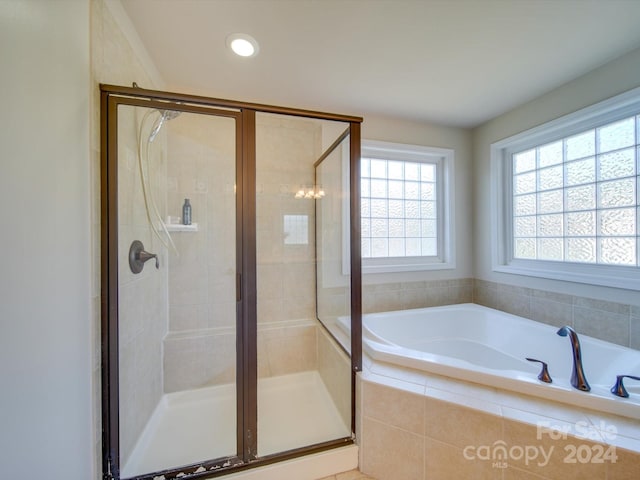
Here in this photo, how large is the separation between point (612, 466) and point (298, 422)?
4.67ft

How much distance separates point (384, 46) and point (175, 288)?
2120 millimetres

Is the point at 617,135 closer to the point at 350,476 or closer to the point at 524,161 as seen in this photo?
the point at 524,161

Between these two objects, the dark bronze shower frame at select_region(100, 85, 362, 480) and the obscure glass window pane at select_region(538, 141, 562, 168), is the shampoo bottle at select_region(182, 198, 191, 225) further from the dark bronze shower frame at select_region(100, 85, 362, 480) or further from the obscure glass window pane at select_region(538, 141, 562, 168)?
the obscure glass window pane at select_region(538, 141, 562, 168)

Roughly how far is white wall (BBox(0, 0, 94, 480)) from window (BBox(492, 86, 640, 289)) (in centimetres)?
280

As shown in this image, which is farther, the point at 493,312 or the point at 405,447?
the point at 493,312

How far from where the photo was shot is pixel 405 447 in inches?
45.3

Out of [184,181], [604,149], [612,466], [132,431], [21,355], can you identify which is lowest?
[132,431]

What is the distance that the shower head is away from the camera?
49.4 inches

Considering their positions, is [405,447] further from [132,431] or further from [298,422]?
[132,431]

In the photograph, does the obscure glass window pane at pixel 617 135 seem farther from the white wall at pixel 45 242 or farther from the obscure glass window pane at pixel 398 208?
the white wall at pixel 45 242

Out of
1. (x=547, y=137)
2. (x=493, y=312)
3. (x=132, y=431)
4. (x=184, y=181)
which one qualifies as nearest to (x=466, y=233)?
(x=493, y=312)

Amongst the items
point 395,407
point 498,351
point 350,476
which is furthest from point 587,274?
point 350,476

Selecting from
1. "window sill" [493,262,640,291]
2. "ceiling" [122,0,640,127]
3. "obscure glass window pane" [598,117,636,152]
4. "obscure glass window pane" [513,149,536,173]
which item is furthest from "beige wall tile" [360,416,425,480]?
"obscure glass window pane" [513,149,536,173]

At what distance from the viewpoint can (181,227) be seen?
1702 millimetres
